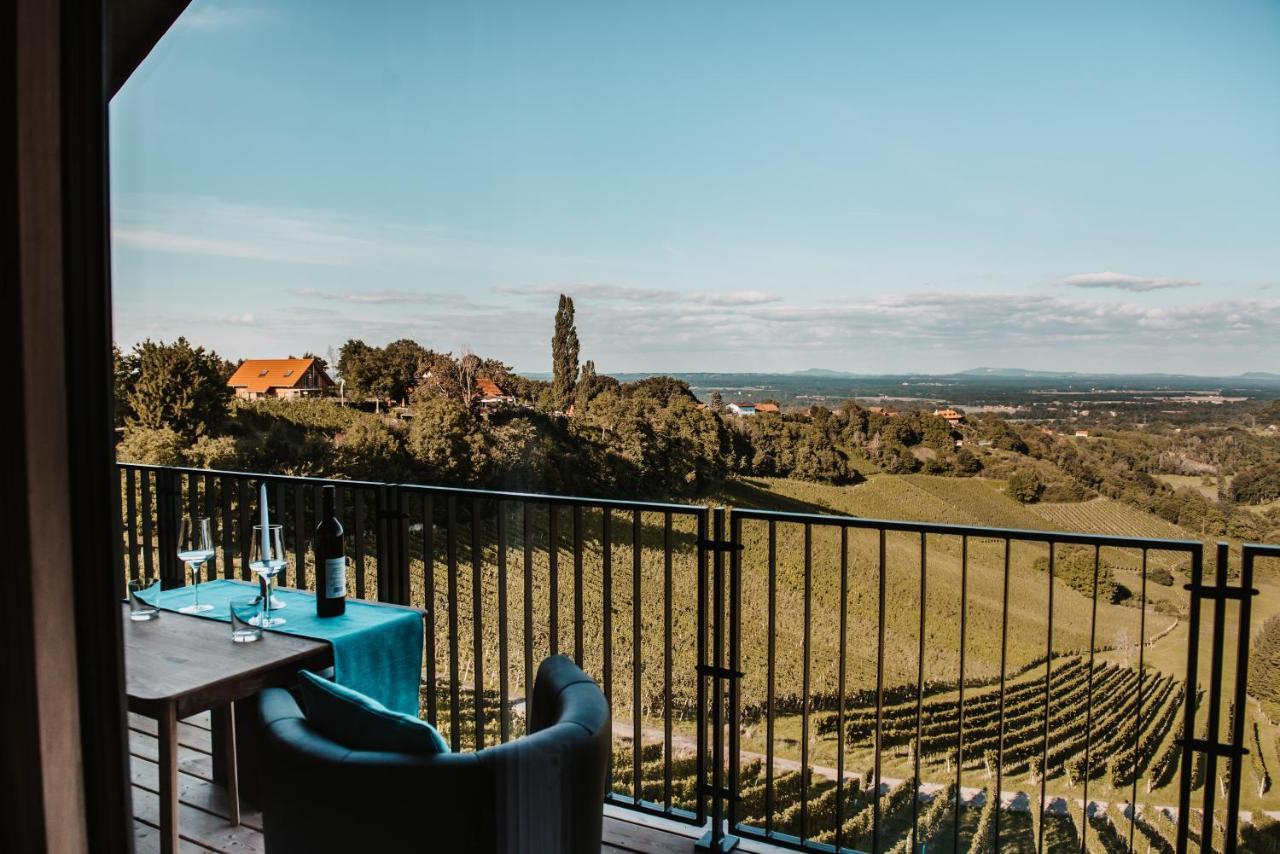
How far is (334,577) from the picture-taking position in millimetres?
2174

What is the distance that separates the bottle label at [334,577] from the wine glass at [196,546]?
32 centimetres

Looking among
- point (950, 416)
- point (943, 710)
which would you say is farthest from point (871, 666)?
point (950, 416)

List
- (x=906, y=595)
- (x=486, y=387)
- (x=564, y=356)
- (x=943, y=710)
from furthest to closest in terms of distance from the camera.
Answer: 1. (x=906, y=595)
2. (x=943, y=710)
3. (x=564, y=356)
4. (x=486, y=387)

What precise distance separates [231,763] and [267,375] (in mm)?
12697

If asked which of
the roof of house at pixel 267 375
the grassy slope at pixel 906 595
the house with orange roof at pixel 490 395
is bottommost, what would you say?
the grassy slope at pixel 906 595

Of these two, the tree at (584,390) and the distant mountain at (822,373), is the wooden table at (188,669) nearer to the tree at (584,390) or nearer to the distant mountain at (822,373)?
the tree at (584,390)

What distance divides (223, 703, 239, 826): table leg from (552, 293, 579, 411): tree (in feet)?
39.1

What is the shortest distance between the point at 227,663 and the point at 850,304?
875 inches

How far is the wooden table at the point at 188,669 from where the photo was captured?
1.68m

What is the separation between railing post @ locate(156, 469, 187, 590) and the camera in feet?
11.2

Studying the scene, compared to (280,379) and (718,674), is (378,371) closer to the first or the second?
(280,379)

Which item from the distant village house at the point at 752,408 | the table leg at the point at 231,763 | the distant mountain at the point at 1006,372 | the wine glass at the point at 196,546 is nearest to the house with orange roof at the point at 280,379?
the distant village house at the point at 752,408

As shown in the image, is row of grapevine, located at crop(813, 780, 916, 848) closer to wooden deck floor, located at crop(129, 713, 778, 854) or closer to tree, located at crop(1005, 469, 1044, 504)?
tree, located at crop(1005, 469, 1044, 504)

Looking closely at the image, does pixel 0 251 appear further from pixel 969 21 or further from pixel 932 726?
pixel 969 21
